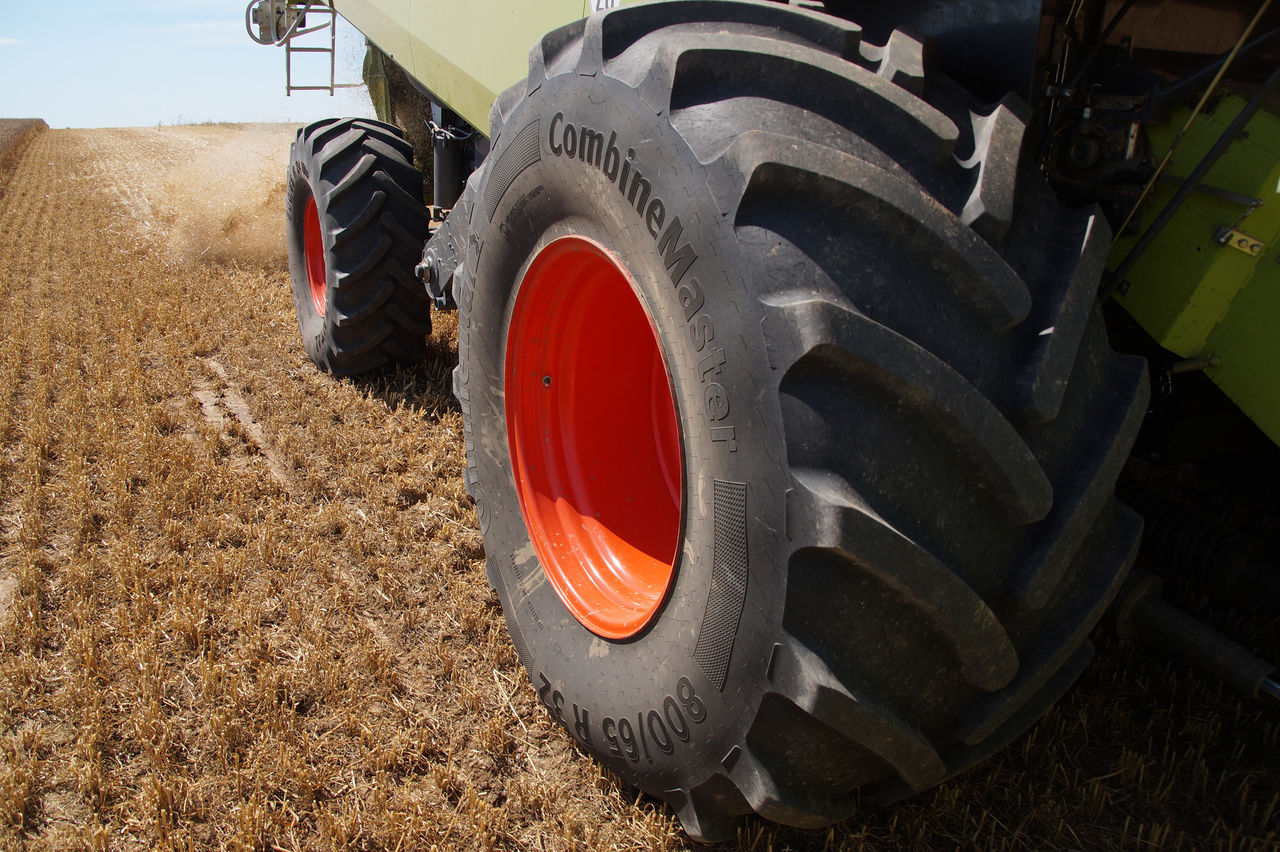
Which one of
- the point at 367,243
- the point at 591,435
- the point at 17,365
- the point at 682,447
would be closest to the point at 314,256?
the point at 367,243

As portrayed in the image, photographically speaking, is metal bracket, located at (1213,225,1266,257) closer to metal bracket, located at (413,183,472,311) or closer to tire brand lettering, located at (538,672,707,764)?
tire brand lettering, located at (538,672,707,764)

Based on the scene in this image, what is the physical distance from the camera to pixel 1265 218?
1.64 m

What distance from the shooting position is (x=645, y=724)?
174 cm

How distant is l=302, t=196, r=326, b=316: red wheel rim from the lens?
4629 millimetres

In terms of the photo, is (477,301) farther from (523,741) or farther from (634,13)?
(523,741)

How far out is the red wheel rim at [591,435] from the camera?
2.15 meters

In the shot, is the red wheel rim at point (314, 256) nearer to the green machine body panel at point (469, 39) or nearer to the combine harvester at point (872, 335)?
the green machine body panel at point (469, 39)

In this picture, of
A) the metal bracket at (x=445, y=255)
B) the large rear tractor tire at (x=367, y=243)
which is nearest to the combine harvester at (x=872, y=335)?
the metal bracket at (x=445, y=255)

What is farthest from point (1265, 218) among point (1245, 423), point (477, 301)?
point (477, 301)

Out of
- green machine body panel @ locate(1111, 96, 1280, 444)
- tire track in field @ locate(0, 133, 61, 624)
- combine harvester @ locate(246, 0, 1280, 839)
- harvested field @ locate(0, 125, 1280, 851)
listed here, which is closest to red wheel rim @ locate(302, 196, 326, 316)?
harvested field @ locate(0, 125, 1280, 851)

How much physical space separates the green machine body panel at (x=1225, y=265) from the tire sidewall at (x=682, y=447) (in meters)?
0.95

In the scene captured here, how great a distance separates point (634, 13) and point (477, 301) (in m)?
0.81

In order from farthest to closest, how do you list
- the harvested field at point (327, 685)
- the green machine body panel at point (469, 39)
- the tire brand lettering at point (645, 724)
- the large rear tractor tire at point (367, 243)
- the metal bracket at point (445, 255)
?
the large rear tractor tire at point (367, 243) < the green machine body panel at point (469, 39) < the metal bracket at point (445, 255) < the harvested field at point (327, 685) < the tire brand lettering at point (645, 724)

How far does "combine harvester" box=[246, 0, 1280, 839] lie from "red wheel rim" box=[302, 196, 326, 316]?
107 inches
